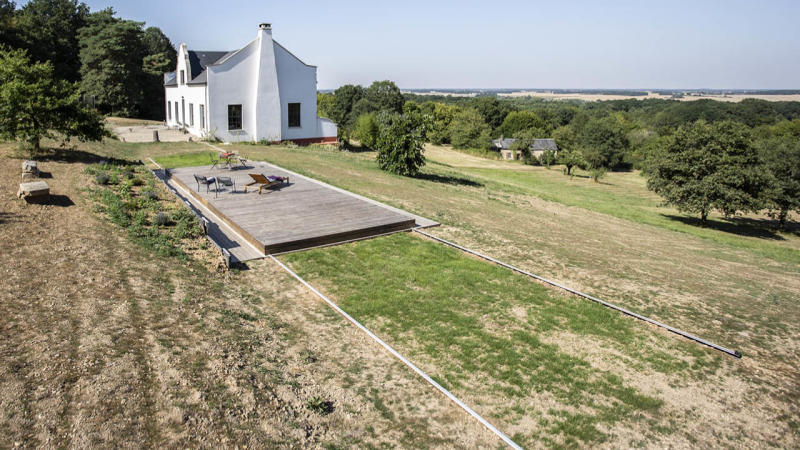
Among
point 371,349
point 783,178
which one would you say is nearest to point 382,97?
point 783,178

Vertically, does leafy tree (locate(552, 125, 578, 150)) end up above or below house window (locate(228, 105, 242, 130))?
above

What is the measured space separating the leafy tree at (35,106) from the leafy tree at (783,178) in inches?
1243

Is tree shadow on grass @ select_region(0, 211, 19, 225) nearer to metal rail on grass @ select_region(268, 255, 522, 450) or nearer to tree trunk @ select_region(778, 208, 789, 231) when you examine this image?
metal rail on grass @ select_region(268, 255, 522, 450)

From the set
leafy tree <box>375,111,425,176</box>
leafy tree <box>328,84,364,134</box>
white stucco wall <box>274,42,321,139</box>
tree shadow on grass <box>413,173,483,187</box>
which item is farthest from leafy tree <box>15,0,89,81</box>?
leafy tree <box>328,84,364,134</box>

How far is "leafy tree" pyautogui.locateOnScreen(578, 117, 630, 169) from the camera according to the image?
6700 cm

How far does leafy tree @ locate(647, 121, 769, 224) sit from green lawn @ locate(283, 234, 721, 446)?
64.5 ft

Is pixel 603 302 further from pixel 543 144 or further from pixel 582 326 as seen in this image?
pixel 543 144

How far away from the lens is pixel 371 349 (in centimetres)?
736

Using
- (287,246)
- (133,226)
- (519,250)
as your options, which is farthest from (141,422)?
(519,250)

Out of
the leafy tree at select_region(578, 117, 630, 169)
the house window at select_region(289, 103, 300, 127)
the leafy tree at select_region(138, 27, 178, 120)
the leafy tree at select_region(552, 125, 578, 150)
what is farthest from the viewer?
the leafy tree at select_region(552, 125, 578, 150)

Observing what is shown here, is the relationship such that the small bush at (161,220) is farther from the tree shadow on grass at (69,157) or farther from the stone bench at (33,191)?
the tree shadow on grass at (69,157)

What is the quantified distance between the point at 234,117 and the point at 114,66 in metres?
20.5

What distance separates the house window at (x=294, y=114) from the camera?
30984 mm

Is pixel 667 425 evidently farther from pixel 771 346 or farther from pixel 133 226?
pixel 133 226
